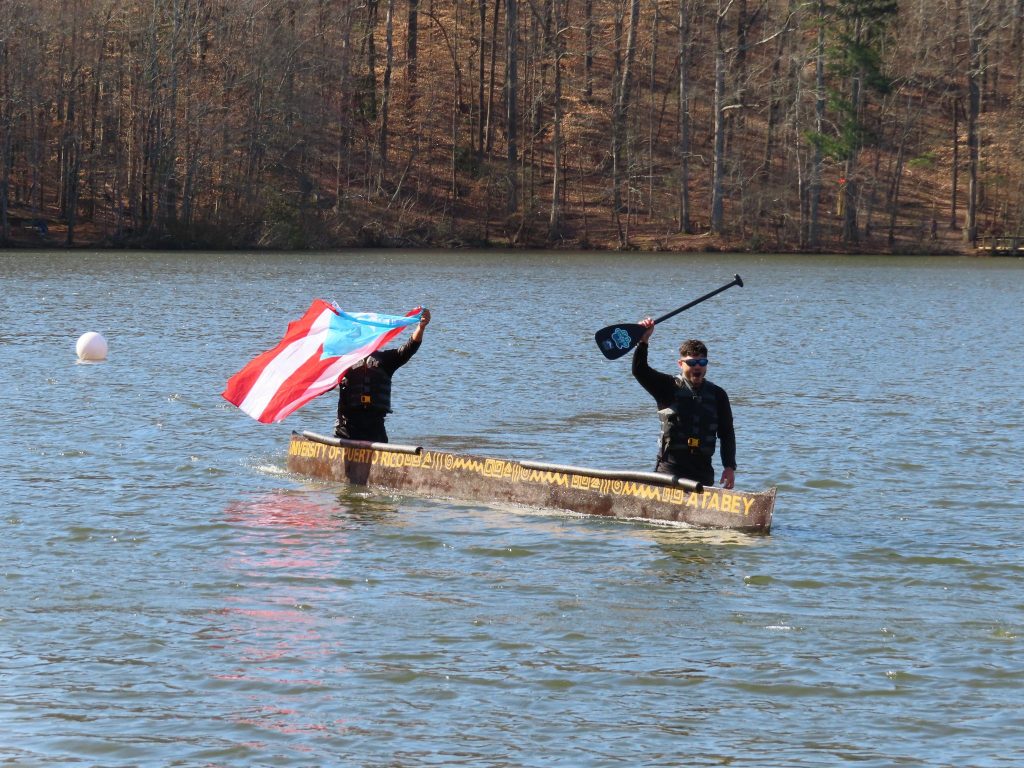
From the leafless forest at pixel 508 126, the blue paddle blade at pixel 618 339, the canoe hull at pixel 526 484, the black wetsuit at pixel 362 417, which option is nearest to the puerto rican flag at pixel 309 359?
the black wetsuit at pixel 362 417

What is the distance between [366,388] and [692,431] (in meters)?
4.16

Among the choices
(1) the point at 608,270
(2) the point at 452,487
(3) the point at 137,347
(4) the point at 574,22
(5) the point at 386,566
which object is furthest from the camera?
(4) the point at 574,22

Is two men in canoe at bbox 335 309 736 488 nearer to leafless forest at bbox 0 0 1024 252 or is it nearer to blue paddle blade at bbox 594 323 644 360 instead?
blue paddle blade at bbox 594 323 644 360

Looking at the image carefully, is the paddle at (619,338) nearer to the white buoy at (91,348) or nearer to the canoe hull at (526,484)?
the canoe hull at (526,484)

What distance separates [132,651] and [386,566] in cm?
302

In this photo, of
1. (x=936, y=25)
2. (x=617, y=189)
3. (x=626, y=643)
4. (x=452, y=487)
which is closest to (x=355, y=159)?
(x=617, y=189)

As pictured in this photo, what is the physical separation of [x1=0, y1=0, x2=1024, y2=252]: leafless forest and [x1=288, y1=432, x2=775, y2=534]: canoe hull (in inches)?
2118

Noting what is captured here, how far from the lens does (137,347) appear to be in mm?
30734

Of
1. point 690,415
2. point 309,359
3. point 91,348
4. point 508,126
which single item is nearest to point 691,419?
point 690,415

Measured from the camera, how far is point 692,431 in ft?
45.4

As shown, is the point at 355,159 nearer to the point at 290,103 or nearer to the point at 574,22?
the point at 290,103

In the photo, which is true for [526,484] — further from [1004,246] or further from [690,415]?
[1004,246]

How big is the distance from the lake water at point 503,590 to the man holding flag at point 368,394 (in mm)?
790

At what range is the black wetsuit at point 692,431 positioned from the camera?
13492mm
